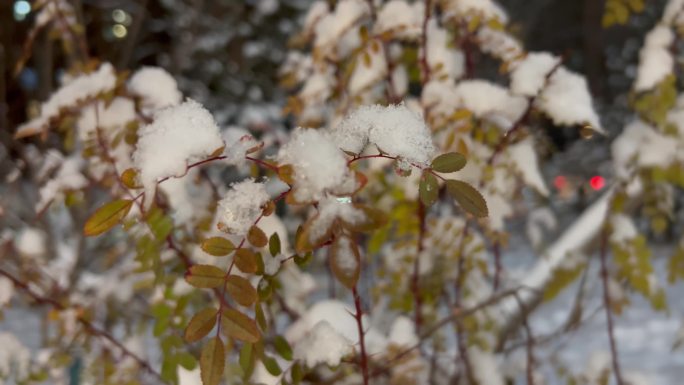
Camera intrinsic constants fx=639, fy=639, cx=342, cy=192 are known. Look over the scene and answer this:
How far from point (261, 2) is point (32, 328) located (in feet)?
14.2

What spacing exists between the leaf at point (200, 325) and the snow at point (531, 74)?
88 centimetres

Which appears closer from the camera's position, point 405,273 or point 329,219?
point 329,219

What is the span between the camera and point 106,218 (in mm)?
638

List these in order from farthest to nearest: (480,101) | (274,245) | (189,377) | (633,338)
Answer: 1. (633,338)
2. (480,101)
3. (189,377)
4. (274,245)

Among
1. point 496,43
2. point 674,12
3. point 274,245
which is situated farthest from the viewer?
point 674,12

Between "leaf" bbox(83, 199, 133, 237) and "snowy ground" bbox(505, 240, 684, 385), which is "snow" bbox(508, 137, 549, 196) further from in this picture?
"snowy ground" bbox(505, 240, 684, 385)

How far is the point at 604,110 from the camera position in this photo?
891 cm

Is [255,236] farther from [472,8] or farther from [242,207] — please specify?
[472,8]

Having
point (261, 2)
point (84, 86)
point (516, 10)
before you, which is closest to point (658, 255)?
point (516, 10)

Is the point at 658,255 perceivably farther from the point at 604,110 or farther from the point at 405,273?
the point at 405,273

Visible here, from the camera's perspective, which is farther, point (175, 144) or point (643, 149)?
point (643, 149)

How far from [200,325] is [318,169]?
0.64 ft

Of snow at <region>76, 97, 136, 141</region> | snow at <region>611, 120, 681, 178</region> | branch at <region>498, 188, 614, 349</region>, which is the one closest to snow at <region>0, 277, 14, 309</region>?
snow at <region>76, 97, 136, 141</region>

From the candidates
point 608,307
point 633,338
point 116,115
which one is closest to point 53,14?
point 116,115
